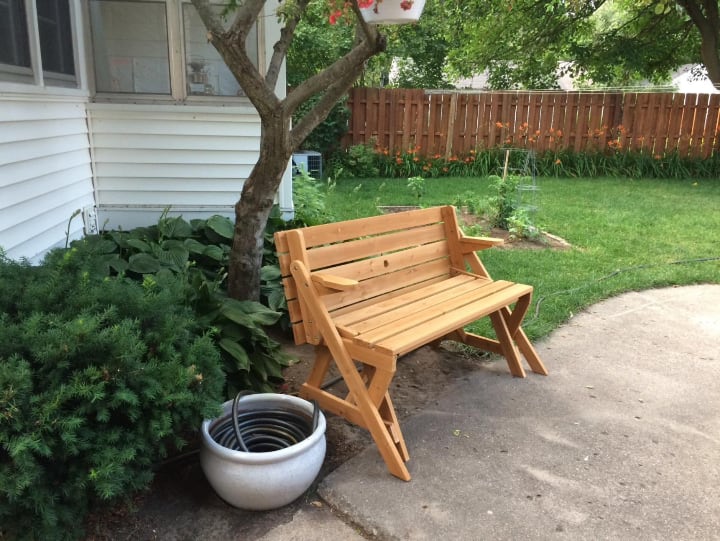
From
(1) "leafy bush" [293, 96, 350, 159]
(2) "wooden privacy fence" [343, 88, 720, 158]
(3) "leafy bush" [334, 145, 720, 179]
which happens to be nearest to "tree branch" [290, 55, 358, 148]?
(3) "leafy bush" [334, 145, 720, 179]

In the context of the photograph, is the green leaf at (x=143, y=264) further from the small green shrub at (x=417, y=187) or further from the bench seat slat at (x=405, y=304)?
the small green shrub at (x=417, y=187)

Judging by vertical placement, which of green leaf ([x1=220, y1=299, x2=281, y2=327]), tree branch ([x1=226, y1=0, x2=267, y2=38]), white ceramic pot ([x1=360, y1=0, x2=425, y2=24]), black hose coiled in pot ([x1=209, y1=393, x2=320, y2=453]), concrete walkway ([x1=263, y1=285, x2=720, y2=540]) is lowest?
concrete walkway ([x1=263, y1=285, x2=720, y2=540])

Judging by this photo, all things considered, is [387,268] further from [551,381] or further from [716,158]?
[716,158]

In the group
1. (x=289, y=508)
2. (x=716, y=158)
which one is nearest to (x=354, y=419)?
(x=289, y=508)

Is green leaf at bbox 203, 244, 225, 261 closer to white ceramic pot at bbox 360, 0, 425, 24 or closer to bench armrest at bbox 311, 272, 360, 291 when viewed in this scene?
bench armrest at bbox 311, 272, 360, 291

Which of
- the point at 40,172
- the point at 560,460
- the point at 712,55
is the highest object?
the point at 712,55

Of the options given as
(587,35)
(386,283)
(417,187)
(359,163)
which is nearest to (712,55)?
(587,35)

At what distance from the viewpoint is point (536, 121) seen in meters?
12.9

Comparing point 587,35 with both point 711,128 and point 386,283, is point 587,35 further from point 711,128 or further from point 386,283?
point 386,283

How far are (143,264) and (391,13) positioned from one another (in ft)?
6.96

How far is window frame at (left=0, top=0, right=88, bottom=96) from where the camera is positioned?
11.6 ft

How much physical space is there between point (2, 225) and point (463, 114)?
35.2 ft

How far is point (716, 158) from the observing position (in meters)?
12.2

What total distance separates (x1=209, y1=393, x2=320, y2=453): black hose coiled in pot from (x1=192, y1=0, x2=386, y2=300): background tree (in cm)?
111
